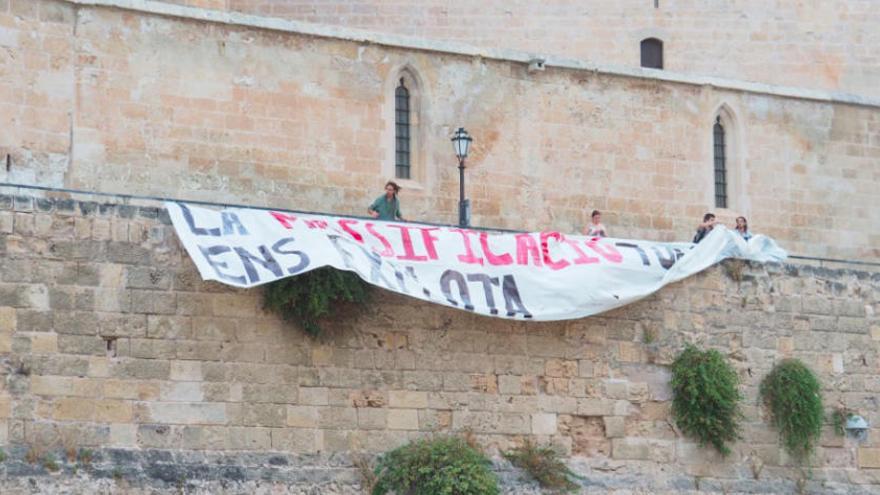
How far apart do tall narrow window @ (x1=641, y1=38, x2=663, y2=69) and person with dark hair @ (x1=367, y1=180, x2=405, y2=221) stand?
381 inches

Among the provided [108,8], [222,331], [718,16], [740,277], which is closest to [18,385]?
[222,331]

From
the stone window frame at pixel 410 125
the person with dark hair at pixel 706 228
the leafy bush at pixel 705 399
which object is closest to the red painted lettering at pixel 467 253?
the leafy bush at pixel 705 399

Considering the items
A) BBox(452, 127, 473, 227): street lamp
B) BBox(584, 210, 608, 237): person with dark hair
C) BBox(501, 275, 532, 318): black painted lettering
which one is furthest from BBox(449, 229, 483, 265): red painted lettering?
BBox(584, 210, 608, 237): person with dark hair

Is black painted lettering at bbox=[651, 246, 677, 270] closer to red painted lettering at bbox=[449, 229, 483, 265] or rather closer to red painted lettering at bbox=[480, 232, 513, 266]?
red painted lettering at bbox=[480, 232, 513, 266]

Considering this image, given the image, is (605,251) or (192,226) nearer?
(192,226)

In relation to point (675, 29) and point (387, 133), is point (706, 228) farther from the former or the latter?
point (675, 29)

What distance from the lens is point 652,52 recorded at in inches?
1166

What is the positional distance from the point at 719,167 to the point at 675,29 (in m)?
5.02

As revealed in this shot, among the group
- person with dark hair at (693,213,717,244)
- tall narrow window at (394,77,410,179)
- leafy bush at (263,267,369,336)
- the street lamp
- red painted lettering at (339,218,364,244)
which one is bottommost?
leafy bush at (263,267,369,336)

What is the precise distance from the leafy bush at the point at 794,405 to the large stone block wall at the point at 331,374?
164mm

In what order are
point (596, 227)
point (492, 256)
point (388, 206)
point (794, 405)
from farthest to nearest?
point (596, 227) < point (388, 206) < point (794, 405) < point (492, 256)

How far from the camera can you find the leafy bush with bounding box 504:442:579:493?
18.5m

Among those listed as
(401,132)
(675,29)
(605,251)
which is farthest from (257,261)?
(675,29)

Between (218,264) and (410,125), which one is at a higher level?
(410,125)
